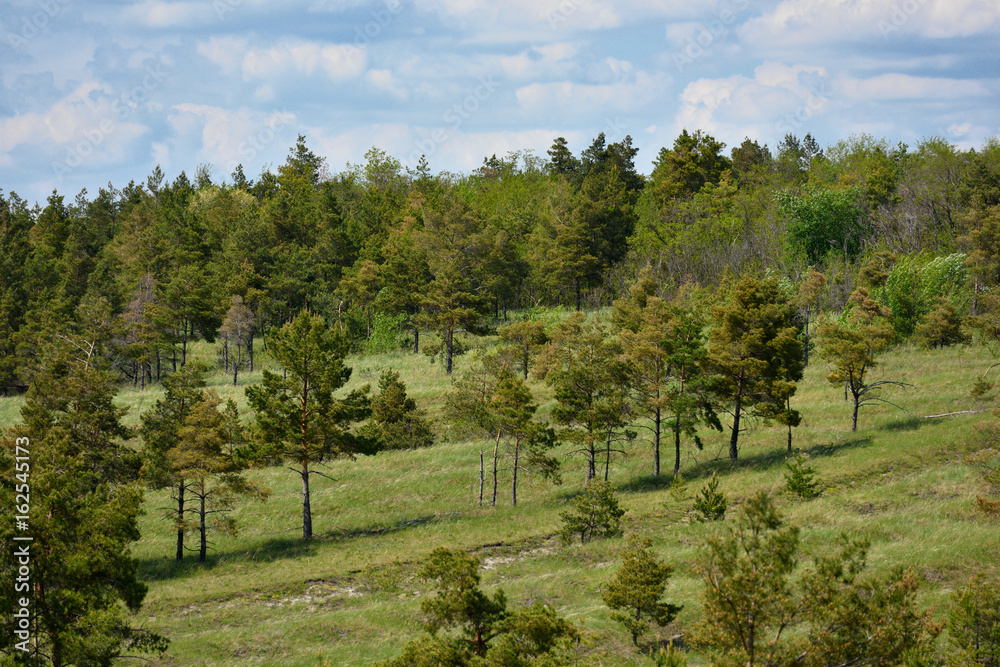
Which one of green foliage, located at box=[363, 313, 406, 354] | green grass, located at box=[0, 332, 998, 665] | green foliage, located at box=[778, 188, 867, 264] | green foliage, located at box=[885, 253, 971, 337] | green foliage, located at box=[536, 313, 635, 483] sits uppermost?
green foliage, located at box=[778, 188, 867, 264]

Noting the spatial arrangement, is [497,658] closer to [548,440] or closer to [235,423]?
[548,440]

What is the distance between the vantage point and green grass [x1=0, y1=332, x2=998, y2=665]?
69.9ft

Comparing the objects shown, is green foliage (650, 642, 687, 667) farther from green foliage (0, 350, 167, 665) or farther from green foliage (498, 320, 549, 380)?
green foliage (498, 320, 549, 380)

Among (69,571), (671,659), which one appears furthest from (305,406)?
(671,659)

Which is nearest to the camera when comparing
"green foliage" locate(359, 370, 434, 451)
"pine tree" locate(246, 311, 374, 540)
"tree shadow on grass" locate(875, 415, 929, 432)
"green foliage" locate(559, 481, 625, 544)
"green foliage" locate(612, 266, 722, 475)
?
"green foliage" locate(559, 481, 625, 544)

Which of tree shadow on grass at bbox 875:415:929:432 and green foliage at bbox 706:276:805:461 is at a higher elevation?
green foliage at bbox 706:276:805:461

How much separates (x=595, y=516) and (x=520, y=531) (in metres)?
5.03

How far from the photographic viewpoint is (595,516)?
1107 inches

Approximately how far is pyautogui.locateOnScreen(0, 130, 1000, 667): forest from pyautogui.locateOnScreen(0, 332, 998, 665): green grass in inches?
8.7

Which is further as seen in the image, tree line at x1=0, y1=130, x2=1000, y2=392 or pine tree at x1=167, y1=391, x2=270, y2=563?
tree line at x1=0, y1=130, x2=1000, y2=392

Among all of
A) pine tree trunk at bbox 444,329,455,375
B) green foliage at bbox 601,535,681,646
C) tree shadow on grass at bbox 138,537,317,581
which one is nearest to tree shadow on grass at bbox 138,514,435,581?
tree shadow on grass at bbox 138,537,317,581

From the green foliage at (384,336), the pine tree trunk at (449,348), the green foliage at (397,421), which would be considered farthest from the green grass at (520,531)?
the green foliage at (384,336)

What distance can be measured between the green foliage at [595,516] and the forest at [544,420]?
6.5 inches

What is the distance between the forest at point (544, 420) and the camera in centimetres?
1480
